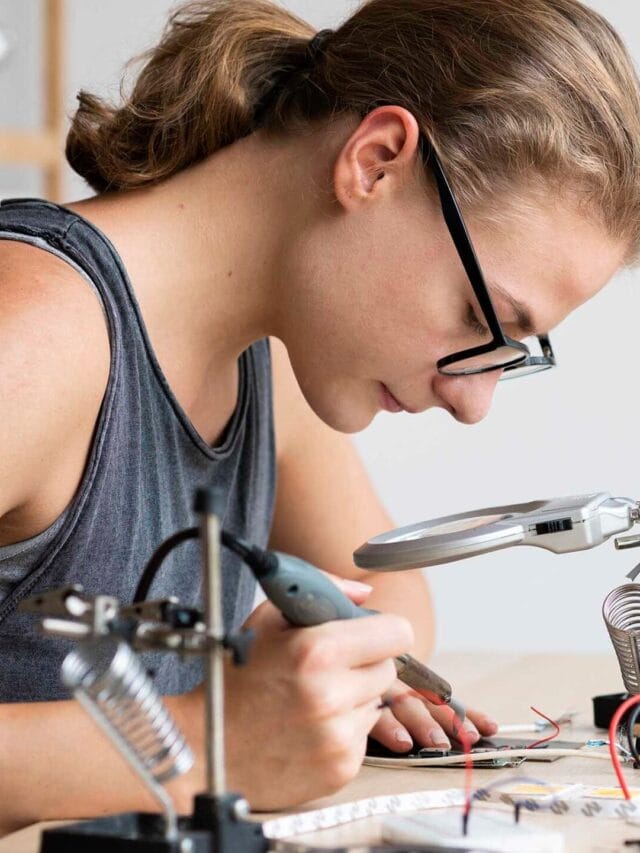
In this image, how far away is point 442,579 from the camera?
10.7 feet

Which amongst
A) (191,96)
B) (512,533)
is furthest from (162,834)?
(191,96)

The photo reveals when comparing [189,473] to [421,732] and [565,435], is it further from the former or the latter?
[565,435]

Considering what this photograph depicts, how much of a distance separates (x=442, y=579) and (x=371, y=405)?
Result: 213 cm

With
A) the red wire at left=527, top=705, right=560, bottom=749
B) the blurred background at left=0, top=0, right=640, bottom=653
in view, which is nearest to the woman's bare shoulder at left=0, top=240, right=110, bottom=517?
the red wire at left=527, top=705, right=560, bottom=749

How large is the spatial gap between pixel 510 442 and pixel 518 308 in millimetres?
2128

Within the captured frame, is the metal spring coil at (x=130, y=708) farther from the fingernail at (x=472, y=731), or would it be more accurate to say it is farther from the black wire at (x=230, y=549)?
the fingernail at (x=472, y=731)


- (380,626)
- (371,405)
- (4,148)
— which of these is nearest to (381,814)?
(380,626)

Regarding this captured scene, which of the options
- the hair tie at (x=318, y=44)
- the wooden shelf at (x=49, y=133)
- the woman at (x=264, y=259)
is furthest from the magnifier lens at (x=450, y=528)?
the wooden shelf at (x=49, y=133)

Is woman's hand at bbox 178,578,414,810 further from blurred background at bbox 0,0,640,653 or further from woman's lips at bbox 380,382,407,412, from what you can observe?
blurred background at bbox 0,0,640,653

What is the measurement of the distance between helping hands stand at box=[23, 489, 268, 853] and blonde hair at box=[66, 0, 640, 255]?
599 mm

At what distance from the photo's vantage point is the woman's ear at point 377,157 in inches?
42.1

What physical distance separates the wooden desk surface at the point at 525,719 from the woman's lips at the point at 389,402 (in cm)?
32

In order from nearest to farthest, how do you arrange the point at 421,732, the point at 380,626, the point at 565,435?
the point at 380,626, the point at 421,732, the point at 565,435

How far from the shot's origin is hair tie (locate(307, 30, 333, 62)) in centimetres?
119
